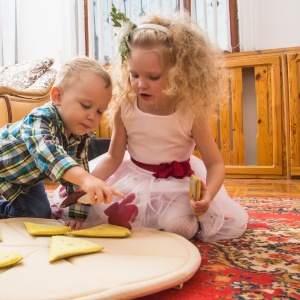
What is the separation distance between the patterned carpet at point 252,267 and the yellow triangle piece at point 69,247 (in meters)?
0.16

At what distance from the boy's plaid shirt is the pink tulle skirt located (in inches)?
5.8

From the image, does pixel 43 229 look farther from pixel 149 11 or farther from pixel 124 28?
pixel 149 11

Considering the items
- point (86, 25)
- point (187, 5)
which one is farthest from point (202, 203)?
point (86, 25)

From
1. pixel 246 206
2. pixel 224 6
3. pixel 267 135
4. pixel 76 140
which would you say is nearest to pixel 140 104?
pixel 76 140

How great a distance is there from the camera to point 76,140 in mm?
1090

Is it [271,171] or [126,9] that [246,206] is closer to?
[271,171]

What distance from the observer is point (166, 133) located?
1103 mm

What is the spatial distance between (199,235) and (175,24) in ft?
1.92

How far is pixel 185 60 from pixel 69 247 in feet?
1.97

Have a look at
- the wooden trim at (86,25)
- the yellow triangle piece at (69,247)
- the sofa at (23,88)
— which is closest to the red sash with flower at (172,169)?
the yellow triangle piece at (69,247)

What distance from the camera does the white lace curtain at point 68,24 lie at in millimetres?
2461

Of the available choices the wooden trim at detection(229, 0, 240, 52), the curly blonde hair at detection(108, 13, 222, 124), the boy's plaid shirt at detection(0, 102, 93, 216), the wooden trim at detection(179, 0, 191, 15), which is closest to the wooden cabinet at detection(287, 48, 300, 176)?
the wooden trim at detection(229, 0, 240, 52)

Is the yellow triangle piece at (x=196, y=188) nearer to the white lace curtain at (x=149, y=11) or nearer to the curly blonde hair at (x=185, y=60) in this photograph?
the curly blonde hair at (x=185, y=60)

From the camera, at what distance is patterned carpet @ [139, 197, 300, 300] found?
61 cm
